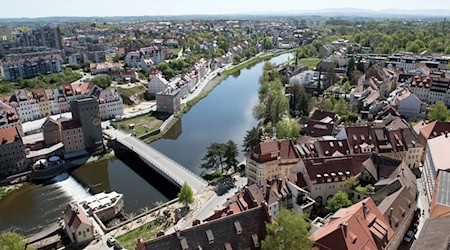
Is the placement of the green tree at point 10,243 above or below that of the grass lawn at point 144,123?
above

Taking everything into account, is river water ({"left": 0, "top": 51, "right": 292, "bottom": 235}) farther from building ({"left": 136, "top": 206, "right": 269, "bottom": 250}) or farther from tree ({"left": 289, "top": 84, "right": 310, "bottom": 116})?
building ({"left": 136, "top": 206, "right": 269, "bottom": 250})

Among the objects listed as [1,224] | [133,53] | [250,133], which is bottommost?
[1,224]

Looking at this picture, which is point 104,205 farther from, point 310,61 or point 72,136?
point 310,61

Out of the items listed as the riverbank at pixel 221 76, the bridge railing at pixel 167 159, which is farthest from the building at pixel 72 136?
the riverbank at pixel 221 76

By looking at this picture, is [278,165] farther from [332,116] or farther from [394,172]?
[332,116]

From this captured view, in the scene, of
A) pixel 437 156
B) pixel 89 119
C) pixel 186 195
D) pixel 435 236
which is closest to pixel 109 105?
pixel 89 119

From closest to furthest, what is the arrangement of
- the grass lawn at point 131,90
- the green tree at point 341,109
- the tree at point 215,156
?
the tree at point 215,156, the green tree at point 341,109, the grass lawn at point 131,90

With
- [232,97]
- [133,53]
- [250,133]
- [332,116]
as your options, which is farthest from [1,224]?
[133,53]

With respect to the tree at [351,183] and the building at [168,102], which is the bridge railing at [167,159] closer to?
the tree at [351,183]
